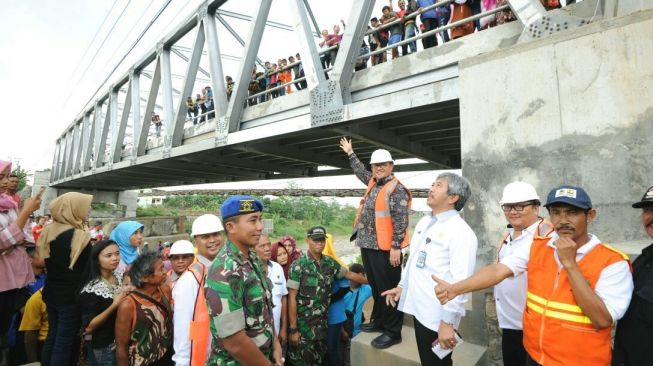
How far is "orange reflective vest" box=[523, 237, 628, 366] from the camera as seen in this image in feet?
4.72

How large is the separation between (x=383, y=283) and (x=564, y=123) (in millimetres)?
1959

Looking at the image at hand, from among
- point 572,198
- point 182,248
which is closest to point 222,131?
point 182,248

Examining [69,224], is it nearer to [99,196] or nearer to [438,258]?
[438,258]

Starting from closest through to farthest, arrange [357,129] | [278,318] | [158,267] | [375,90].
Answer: [158,267], [278,318], [375,90], [357,129]

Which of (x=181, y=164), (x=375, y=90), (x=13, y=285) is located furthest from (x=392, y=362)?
(x=181, y=164)

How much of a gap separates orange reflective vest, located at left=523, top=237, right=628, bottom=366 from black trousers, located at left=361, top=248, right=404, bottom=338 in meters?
1.26

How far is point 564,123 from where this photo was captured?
2572 millimetres

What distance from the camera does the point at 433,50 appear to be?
388 centimetres

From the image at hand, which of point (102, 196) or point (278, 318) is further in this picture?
point (102, 196)

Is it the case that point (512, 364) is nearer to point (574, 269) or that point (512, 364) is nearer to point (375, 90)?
point (574, 269)

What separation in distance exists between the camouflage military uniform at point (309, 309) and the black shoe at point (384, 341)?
0.70 metres

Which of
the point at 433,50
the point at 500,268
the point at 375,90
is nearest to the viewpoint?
the point at 500,268

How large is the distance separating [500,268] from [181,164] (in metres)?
10.5

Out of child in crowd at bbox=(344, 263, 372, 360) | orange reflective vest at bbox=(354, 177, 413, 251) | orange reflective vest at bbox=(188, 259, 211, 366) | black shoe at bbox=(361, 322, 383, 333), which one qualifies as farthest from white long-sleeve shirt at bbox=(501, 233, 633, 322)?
child in crowd at bbox=(344, 263, 372, 360)
